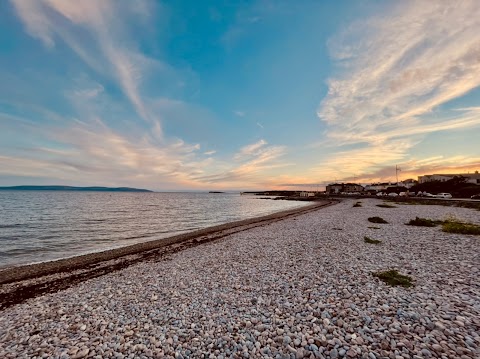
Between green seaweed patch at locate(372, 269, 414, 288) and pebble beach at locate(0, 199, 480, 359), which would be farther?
green seaweed patch at locate(372, 269, 414, 288)

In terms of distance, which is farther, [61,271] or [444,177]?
[444,177]

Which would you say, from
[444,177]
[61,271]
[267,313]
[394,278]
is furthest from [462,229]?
[444,177]

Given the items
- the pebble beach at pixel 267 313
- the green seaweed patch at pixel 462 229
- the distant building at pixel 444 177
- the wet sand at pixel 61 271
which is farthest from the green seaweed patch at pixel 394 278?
the distant building at pixel 444 177

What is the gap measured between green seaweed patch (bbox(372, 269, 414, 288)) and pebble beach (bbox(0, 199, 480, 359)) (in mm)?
361

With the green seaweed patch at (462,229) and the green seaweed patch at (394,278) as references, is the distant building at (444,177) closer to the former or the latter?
the green seaweed patch at (462,229)

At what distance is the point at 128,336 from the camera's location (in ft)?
22.1

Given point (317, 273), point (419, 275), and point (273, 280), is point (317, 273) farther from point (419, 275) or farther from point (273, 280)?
point (419, 275)

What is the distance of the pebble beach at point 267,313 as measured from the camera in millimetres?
5781

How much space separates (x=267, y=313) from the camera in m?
7.49

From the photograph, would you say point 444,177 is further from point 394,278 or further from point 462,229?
point 394,278

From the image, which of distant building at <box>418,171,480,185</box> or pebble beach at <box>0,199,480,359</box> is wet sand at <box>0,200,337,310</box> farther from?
distant building at <box>418,171,480,185</box>

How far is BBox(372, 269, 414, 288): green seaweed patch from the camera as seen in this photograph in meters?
9.00

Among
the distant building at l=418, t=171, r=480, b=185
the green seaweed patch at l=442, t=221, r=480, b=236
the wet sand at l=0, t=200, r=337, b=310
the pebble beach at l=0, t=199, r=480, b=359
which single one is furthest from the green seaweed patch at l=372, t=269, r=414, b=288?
the distant building at l=418, t=171, r=480, b=185

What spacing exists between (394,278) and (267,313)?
5.68 metres
